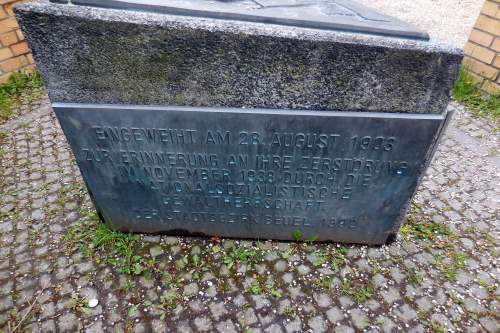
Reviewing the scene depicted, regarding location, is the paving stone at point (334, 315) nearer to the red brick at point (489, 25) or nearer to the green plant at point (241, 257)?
the green plant at point (241, 257)

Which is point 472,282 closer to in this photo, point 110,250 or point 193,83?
point 193,83

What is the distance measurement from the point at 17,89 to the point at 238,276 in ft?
11.9

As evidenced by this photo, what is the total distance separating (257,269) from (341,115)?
117 centimetres

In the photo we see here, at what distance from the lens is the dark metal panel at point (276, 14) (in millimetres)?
1631

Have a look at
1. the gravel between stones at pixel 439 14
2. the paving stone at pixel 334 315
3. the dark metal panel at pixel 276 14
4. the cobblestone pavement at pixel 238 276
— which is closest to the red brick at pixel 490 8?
the gravel between stones at pixel 439 14

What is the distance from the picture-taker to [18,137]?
3.38m

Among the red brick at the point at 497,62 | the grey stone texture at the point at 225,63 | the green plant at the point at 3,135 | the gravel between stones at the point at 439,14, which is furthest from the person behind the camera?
the gravel between stones at the point at 439,14

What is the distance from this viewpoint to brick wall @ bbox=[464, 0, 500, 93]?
12.0 ft

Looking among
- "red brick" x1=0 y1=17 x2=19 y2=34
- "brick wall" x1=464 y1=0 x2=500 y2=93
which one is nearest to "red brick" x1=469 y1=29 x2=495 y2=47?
"brick wall" x1=464 y1=0 x2=500 y2=93

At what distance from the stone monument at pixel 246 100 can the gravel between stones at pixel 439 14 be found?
4.34 m

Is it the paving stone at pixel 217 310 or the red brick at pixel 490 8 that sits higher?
the red brick at pixel 490 8

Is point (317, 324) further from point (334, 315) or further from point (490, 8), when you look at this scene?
point (490, 8)

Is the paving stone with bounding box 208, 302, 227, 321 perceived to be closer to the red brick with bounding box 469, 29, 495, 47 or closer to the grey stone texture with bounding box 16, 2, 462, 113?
the grey stone texture with bounding box 16, 2, 462, 113

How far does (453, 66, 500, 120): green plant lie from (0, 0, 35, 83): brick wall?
5.04 meters
